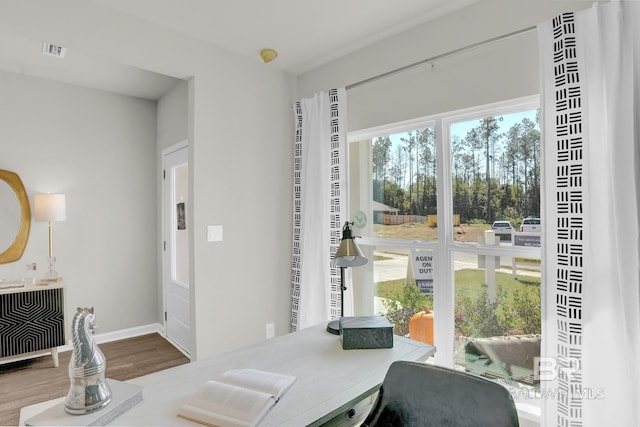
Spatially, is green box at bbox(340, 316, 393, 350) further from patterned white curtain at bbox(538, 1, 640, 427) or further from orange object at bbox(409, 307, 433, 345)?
orange object at bbox(409, 307, 433, 345)

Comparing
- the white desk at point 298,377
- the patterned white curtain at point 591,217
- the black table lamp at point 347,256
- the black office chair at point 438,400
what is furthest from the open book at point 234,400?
the patterned white curtain at point 591,217

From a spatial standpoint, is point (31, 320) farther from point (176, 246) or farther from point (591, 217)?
point (591, 217)

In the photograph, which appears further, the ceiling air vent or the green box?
the ceiling air vent

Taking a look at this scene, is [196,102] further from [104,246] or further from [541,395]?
[541,395]

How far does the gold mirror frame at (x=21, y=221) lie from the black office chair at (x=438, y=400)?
11.8 ft

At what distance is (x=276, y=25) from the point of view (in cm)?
242

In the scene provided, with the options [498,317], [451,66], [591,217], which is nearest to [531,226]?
[591,217]

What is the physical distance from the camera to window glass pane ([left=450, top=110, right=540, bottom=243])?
6.56ft

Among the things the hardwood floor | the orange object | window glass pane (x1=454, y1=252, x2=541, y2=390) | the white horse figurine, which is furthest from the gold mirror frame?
window glass pane (x1=454, y1=252, x2=541, y2=390)

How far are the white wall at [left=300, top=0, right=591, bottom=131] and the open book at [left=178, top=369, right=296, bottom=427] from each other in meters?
1.86

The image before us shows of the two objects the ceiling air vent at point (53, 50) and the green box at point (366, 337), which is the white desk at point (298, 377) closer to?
the green box at point (366, 337)

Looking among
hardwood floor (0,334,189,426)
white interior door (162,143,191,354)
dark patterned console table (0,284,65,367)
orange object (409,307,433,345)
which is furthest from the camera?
white interior door (162,143,191,354)

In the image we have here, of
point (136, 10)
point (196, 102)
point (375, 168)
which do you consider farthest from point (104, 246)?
point (375, 168)

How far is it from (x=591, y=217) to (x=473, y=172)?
2.31ft
